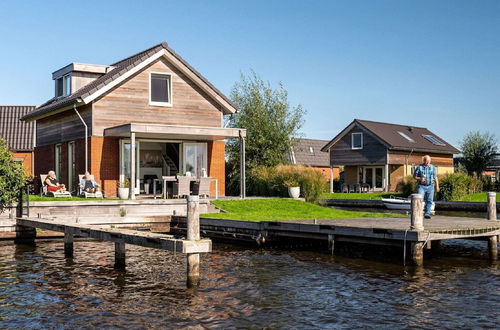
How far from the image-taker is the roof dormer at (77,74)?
26750mm

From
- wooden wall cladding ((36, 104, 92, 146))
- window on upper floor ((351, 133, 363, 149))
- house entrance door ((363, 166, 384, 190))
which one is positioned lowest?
house entrance door ((363, 166, 384, 190))

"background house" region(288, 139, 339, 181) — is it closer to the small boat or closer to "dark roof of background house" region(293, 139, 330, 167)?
"dark roof of background house" region(293, 139, 330, 167)

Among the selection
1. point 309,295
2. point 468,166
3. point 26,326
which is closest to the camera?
point 26,326

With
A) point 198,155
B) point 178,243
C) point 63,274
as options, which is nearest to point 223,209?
point 198,155

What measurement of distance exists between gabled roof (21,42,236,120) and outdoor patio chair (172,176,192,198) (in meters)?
4.59

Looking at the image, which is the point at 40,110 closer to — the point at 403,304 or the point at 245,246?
the point at 245,246

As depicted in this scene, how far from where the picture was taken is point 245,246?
17.4 m

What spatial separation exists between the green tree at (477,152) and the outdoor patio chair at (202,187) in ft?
117

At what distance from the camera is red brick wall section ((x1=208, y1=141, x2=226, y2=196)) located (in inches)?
1037

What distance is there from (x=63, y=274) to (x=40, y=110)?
52.5ft

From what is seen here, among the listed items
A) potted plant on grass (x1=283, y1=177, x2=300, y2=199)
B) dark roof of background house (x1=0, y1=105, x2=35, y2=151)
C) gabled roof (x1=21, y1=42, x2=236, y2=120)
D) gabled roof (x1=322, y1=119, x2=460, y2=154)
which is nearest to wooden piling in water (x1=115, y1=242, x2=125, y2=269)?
gabled roof (x1=21, y1=42, x2=236, y2=120)

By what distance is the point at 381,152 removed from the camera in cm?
4403

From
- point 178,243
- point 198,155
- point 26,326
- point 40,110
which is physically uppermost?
point 40,110

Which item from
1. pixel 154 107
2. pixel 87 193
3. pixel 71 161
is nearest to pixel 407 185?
pixel 154 107
